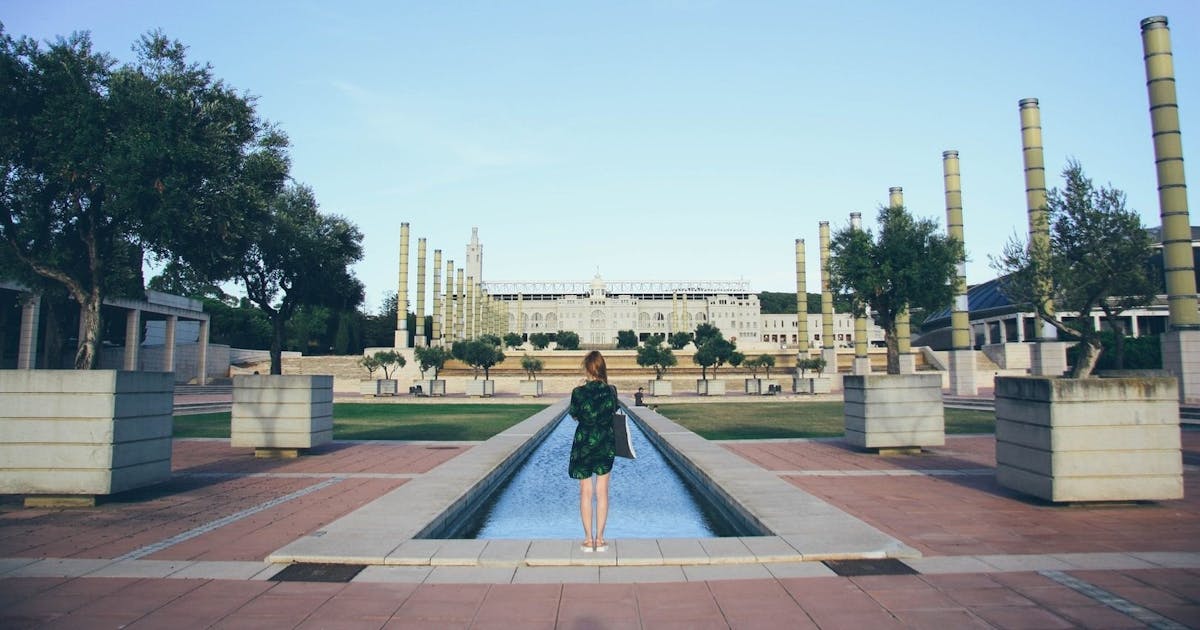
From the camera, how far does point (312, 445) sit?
39.3 ft

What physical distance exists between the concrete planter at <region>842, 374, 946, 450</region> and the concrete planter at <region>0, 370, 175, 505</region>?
34.4 ft

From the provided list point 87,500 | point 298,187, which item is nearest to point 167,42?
point 87,500

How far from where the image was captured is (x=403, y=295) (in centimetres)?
5212


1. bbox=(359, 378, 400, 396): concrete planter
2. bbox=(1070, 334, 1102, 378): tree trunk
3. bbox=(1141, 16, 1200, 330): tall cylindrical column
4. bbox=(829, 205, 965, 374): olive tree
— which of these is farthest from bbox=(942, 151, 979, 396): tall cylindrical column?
bbox=(359, 378, 400, 396): concrete planter

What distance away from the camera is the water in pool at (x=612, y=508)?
22.5ft

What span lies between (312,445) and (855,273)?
12275 mm

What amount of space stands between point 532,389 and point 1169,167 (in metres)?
27.3

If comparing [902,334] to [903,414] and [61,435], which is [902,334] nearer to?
[903,414]

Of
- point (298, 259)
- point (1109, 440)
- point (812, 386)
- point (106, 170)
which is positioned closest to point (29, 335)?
point (298, 259)

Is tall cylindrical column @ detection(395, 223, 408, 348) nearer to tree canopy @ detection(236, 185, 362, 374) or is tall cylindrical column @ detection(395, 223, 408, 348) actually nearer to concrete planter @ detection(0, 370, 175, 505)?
tree canopy @ detection(236, 185, 362, 374)

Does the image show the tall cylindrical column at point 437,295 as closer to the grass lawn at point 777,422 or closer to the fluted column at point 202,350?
the fluted column at point 202,350

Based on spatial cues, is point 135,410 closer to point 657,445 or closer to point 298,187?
point 657,445

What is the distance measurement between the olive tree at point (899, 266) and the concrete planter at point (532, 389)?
20.2 m

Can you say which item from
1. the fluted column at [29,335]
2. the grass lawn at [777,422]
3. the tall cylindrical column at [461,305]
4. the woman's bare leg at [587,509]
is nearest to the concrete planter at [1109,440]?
the woman's bare leg at [587,509]
